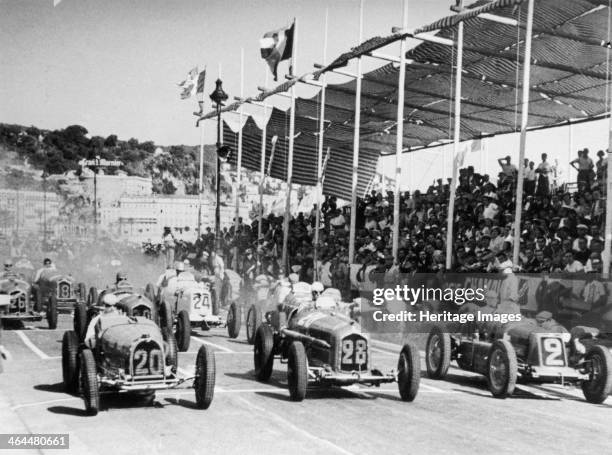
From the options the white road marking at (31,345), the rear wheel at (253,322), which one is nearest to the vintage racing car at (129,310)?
the white road marking at (31,345)

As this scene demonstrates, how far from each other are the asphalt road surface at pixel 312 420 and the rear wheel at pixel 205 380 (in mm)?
146

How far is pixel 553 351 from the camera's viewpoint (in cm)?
1162

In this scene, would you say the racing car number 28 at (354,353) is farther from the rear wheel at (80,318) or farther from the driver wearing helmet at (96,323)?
the rear wheel at (80,318)

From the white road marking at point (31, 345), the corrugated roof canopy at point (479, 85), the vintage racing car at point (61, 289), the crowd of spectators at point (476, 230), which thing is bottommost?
the white road marking at point (31, 345)

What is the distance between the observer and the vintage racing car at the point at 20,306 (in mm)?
18203

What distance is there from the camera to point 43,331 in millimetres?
18391

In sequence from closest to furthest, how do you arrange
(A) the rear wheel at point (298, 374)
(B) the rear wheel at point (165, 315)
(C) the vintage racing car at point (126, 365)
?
(C) the vintage racing car at point (126, 365), (A) the rear wheel at point (298, 374), (B) the rear wheel at point (165, 315)

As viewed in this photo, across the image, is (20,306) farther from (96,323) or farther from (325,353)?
(325,353)

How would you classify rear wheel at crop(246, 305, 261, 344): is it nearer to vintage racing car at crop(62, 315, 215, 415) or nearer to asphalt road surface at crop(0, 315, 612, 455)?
asphalt road surface at crop(0, 315, 612, 455)

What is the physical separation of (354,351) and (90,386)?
3.80 meters

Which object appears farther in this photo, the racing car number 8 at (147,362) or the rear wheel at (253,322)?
the rear wheel at (253,322)

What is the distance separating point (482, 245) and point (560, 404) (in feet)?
23.9

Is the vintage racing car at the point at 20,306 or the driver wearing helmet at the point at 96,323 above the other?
the driver wearing helmet at the point at 96,323

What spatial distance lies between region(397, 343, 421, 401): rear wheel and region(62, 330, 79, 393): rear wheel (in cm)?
452
